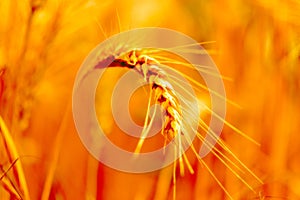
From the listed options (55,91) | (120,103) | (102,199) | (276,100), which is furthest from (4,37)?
(276,100)

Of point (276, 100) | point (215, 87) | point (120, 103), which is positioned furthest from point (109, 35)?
point (276, 100)

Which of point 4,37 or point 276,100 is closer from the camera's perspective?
point 4,37

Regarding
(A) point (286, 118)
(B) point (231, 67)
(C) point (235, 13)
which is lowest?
(A) point (286, 118)

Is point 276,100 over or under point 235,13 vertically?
under

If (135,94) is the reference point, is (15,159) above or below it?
below

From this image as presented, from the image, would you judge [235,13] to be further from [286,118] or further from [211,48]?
[286,118]

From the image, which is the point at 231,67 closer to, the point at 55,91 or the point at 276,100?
the point at 276,100
